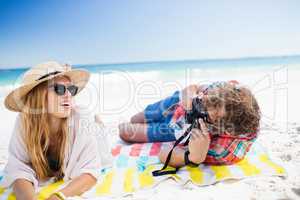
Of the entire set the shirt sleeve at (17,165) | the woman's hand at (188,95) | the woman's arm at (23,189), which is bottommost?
the woman's arm at (23,189)

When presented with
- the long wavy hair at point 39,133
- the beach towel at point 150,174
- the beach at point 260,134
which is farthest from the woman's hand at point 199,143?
the long wavy hair at point 39,133

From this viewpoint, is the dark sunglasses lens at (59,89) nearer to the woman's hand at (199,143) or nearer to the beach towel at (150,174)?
the beach towel at (150,174)

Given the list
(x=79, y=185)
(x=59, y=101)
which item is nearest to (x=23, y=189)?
(x=79, y=185)

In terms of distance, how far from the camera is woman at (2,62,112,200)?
1679 millimetres

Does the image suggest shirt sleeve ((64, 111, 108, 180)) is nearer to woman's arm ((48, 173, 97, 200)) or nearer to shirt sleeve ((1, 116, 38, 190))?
woman's arm ((48, 173, 97, 200))

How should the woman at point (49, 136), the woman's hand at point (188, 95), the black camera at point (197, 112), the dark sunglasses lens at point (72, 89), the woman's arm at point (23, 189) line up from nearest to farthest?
the woman's arm at point (23, 189) → the woman at point (49, 136) → the dark sunglasses lens at point (72, 89) → the black camera at point (197, 112) → the woman's hand at point (188, 95)

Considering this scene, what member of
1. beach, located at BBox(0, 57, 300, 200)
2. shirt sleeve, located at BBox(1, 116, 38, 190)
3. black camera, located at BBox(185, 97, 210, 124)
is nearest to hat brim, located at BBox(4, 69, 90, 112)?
shirt sleeve, located at BBox(1, 116, 38, 190)

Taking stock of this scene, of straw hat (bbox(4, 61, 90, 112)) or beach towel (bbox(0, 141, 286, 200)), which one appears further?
beach towel (bbox(0, 141, 286, 200))

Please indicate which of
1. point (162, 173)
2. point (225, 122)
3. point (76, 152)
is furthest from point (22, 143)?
point (225, 122)

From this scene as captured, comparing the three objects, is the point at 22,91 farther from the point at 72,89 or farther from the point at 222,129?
the point at 222,129

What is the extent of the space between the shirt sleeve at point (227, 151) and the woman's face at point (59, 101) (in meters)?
1.01

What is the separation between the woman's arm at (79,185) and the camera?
1.60 m

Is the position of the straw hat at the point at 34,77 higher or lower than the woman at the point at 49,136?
higher

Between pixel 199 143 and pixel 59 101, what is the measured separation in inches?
37.1
